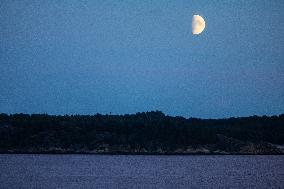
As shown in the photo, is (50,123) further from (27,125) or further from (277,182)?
(277,182)

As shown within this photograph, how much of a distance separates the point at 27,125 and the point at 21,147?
6.84 meters

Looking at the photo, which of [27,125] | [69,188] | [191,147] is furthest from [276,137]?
[69,188]

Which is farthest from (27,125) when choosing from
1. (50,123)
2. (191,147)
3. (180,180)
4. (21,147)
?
(180,180)

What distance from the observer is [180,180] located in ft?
54.5

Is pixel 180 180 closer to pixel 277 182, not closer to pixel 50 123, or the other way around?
pixel 277 182

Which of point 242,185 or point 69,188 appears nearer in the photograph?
point 69,188

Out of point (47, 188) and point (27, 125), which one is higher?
point (27, 125)

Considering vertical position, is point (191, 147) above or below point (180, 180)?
above

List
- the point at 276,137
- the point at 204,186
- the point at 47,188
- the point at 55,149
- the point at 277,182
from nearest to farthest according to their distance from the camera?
the point at 47,188, the point at 204,186, the point at 277,182, the point at 55,149, the point at 276,137

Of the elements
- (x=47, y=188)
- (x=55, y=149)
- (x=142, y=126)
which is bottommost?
(x=47, y=188)

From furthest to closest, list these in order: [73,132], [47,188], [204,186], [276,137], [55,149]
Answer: [276,137]
[73,132]
[55,149]
[204,186]
[47,188]

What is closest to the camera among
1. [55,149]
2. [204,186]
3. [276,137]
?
[204,186]

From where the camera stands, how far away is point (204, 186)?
14656 millimetres

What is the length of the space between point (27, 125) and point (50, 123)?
3060 millimetres
